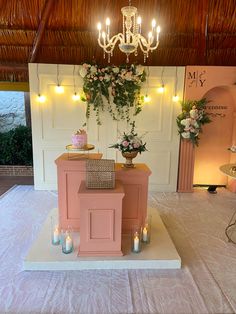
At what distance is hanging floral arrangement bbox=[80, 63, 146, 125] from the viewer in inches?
179

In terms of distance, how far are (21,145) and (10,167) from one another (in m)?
0.61

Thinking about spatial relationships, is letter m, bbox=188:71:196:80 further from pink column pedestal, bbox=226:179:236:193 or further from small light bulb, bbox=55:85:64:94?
small light bulb, bbox=55:85:64:94

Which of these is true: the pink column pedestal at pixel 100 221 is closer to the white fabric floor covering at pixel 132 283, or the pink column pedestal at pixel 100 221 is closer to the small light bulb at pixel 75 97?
the white fabric floor covering at pixel 132 283

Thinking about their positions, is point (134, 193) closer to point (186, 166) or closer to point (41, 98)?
point (186, 166)

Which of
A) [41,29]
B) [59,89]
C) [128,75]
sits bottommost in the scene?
[59,89]

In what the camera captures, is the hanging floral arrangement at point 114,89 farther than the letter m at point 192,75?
No

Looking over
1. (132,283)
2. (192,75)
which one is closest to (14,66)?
(192,75)

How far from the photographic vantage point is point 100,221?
2.75m

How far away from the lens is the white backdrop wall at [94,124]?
188 inches

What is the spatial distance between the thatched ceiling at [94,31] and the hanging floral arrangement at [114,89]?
607mm

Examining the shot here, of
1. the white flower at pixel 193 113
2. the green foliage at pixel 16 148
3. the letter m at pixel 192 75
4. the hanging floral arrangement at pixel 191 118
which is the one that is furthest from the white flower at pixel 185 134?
the green foliage at pixel 16 148

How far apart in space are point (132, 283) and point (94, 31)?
4.21 metres

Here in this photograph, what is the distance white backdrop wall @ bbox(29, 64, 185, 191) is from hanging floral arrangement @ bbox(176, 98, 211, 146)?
190 millimetres

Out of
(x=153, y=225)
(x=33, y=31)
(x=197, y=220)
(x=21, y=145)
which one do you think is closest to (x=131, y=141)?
(x=153, y=225)
